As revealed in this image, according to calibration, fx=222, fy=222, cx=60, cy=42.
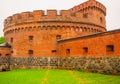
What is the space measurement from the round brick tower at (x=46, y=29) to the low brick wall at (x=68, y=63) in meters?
0.66

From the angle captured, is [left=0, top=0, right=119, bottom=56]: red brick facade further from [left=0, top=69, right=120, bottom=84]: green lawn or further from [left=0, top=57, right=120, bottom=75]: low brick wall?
[left=0, top=69, right=120, bottom=84]: green lawn

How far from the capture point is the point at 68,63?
20219mm

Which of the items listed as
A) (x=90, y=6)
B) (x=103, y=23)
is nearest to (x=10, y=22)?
(x=90, y=6)

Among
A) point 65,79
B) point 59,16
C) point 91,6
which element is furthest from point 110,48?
point 91,6

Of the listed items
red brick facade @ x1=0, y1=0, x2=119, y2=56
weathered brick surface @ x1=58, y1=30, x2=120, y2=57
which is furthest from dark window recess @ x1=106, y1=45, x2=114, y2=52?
red brick facade @ x1=0, y1=0, x2=119, y2=56

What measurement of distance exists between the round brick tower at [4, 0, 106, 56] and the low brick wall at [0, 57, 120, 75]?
25.9 inches

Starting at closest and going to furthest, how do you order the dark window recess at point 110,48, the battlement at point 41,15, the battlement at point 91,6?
the dark window recess at point 110,48 < the battlement at point 41,15 < the battlement at point 91,6

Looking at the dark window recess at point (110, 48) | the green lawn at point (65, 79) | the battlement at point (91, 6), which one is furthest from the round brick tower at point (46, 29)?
the green lawn at point (65, 79)

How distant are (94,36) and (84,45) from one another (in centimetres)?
155

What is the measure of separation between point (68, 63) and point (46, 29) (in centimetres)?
460

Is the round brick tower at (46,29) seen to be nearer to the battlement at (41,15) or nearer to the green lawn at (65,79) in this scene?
the battlement at (41,15)

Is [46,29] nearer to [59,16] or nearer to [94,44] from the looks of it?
[59,16]

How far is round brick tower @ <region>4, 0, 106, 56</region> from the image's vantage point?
73.8 feet

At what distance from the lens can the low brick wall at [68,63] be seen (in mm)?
15427
